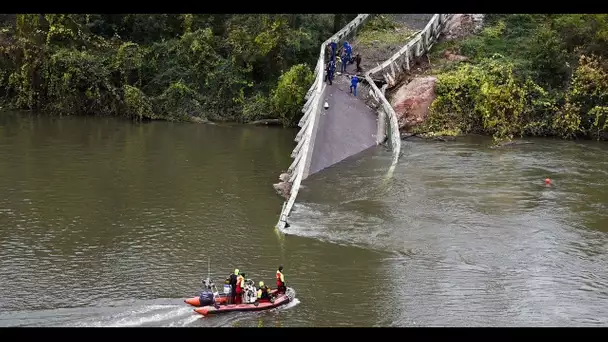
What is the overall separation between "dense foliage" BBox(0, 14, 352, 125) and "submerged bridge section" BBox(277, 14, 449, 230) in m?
5.29

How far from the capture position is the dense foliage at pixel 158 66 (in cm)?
4150

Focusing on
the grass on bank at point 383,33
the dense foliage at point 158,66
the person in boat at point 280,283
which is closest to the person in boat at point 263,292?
the person in boat at point 280,283

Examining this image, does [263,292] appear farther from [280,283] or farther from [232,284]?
[232,284]

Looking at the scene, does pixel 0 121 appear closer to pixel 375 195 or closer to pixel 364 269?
pixel 375 195

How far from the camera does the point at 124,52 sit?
4250 centimetres

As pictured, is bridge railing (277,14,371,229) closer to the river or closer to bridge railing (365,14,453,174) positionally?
the river

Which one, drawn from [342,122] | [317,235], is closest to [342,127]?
[342,122]

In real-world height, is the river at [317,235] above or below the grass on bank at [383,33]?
below

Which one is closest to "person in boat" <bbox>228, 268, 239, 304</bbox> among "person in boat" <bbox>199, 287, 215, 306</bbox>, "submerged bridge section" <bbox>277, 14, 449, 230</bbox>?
"person in boat" <bbox>199, 287, 215, 306</bbox>

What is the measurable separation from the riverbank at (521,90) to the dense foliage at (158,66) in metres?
7.54

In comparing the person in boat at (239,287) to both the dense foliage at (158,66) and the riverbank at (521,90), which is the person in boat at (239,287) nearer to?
the riverbank at (521,90)

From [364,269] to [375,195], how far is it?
667cm
